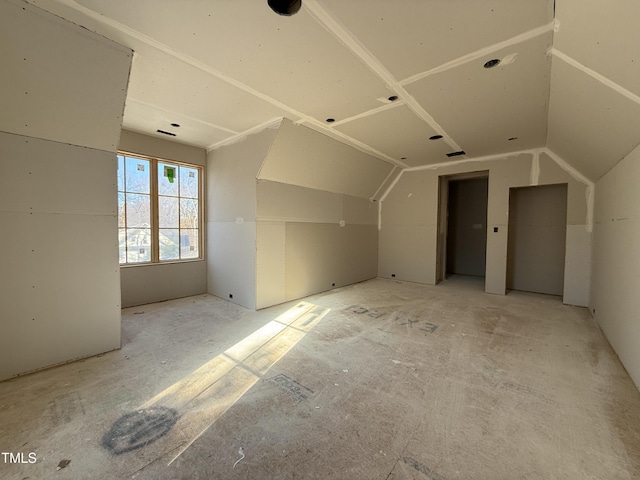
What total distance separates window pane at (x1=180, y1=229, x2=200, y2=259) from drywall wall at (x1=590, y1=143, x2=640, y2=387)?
542 cm

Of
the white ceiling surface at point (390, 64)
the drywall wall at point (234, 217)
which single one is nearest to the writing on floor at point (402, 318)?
the drywall wall at point (234, 217)

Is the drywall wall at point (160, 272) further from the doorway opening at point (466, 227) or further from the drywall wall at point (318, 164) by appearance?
the doorway opening at point (466, 227)

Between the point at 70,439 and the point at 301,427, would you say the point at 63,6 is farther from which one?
the point at 301,427

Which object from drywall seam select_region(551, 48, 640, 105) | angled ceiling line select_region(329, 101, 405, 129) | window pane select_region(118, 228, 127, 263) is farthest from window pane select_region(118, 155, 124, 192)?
drywall seam select_region(551, 48, 640, 105)

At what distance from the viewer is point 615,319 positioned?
2664mm

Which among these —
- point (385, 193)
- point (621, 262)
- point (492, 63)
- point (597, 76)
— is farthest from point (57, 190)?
point (385, 193)

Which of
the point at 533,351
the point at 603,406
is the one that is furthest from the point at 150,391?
the point at 533,351

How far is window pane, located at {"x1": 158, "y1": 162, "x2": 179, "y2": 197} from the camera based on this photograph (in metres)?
4.21

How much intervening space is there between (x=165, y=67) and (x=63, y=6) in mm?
657

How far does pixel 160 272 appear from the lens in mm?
4195

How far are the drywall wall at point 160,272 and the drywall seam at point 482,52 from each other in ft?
11.8

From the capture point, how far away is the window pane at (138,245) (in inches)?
155

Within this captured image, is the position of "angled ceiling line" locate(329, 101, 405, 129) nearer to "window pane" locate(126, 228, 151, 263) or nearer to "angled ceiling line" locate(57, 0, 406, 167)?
"angled ceiling line" locate(57, 0, 406, 167)

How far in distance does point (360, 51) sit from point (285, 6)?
2.13 feet
